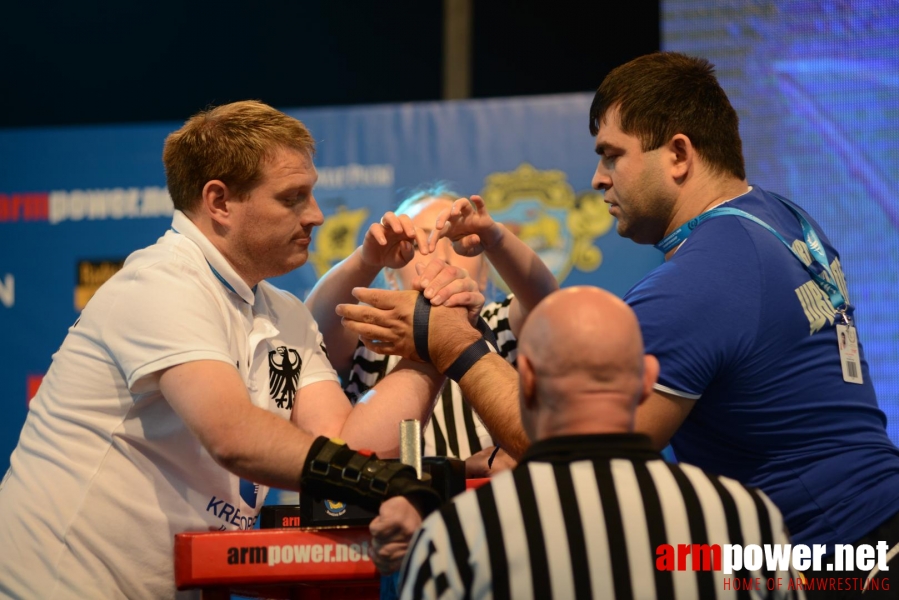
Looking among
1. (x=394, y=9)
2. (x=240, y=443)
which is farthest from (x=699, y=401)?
(x=394, y=9)

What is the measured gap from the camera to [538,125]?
13.6ft

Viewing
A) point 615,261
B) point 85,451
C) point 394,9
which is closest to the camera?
point 85,451

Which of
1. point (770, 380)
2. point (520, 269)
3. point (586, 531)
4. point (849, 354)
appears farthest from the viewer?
point (520, 269)

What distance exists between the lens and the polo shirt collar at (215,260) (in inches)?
79.4

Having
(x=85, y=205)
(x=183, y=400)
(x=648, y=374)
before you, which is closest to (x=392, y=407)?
(x=183, y=400)

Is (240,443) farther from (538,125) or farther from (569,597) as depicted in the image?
(538,125)

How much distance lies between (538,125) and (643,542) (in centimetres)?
300

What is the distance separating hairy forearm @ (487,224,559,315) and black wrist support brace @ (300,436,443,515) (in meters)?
0.99

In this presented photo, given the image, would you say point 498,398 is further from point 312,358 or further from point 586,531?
point 586,531

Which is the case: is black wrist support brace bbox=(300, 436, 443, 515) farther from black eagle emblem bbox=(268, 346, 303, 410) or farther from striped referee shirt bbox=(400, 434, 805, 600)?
black eagle emblem bbox=(268, 346, 303, 410)

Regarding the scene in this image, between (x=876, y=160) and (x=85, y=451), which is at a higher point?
(x=876, y=160)

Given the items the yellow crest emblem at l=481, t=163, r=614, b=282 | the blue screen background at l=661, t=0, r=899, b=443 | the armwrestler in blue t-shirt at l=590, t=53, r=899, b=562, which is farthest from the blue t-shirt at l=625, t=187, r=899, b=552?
the yellow crest emblem at l=481, t=163, r=614, b=282

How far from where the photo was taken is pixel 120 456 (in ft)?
6.05

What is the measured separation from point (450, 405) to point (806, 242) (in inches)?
41.6
